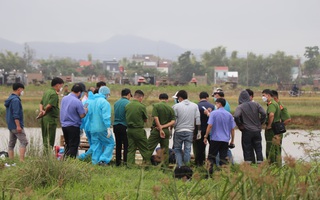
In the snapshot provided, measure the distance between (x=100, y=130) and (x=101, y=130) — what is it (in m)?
0.02

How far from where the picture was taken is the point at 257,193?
190 inches

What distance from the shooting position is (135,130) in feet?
37.4

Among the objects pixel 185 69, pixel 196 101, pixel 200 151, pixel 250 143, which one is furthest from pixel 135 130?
pixel 185 69

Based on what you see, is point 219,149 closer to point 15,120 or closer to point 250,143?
point 250,143

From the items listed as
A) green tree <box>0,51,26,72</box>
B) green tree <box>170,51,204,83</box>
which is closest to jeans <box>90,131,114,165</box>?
green tree <box>170,51,204,83</box>

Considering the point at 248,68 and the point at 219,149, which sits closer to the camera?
the point at 219,149

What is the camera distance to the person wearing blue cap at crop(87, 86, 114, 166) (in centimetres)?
1163

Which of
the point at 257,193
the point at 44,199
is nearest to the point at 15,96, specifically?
the point at 44,199

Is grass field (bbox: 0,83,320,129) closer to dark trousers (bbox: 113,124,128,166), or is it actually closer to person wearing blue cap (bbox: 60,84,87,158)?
dark trousers (bbox: 113,124,128,166)

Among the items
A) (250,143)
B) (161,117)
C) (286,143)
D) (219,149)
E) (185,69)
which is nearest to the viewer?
(219,149)

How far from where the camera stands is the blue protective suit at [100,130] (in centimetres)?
1163

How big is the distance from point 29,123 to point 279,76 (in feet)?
239

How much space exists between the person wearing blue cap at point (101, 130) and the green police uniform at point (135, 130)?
425mm

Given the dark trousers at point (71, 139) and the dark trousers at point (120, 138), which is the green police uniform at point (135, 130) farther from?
the dark trousers at point (71, 139)
